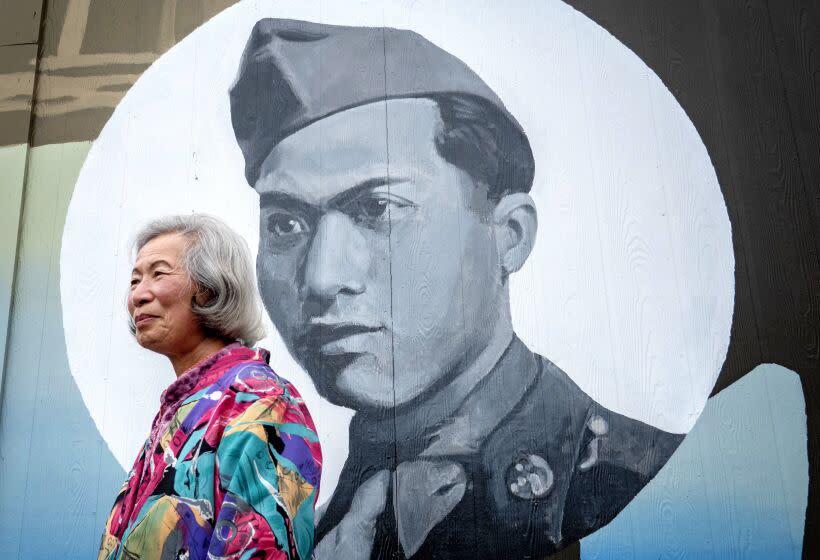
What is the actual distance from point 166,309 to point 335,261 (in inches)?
37.5

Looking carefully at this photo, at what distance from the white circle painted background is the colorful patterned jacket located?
98 cm

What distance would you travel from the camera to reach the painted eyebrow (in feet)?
8.37

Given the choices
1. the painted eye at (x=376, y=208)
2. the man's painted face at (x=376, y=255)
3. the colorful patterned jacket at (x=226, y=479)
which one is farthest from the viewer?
the painted eye at (x=376, y=208)

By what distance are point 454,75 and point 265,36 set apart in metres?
0.72

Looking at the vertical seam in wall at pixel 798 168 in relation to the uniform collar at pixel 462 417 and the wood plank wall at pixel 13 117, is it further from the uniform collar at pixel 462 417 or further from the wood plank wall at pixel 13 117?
the wood plank wall at pixel 13 117

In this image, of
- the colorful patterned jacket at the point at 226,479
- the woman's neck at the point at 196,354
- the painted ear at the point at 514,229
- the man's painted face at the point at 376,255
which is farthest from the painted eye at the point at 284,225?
the colorful patterned jacket at the point at 226,479

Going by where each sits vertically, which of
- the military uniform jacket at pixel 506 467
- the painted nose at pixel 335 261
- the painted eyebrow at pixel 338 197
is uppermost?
the painted eyebrow at pixel 338 197

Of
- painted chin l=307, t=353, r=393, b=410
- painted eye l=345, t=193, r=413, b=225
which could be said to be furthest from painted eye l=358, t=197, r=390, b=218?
painted chin l=307, t=353, r=393, b=410

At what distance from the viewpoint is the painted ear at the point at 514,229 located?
2461mm

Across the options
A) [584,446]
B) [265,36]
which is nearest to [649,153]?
[584,446]

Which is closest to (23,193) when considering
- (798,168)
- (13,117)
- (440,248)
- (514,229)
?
(13,117)

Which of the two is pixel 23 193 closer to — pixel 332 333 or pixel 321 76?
pixel 321 76

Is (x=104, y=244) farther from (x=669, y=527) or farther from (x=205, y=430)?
(x=669, y=527)

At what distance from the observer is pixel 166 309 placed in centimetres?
159
